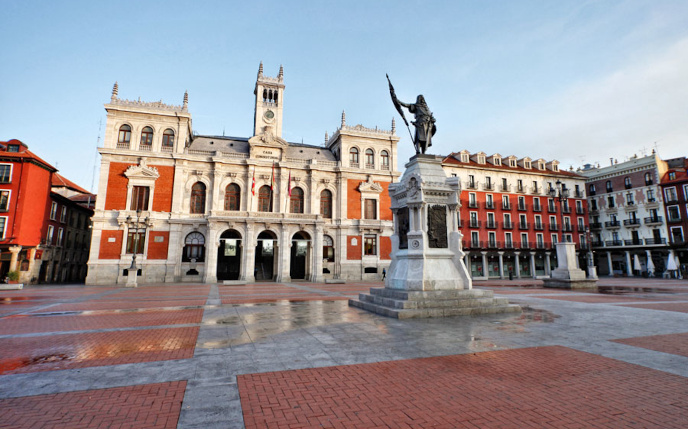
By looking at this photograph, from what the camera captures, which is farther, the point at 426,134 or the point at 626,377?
the point at 426,134

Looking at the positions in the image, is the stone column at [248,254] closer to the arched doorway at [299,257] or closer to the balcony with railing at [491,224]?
the arched doorway at [299,257]

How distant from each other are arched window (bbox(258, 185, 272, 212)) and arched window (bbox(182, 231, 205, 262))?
6893mm

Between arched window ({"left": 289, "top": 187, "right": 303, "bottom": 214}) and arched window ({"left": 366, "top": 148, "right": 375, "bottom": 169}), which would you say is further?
arched window ({"left": 366, "top": 148, "right": 375, "bottom": 169})

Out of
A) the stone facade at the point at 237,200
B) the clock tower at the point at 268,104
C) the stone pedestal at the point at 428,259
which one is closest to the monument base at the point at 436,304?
the stone pedestal at the point at 428,259

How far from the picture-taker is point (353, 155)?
39781mm

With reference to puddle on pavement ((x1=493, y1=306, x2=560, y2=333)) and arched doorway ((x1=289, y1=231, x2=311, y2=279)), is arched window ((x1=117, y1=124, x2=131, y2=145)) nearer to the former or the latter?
arched doorway ((x1=289, y1=231, x2=311, y2=279))

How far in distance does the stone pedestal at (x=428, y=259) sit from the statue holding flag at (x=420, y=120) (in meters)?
0.67

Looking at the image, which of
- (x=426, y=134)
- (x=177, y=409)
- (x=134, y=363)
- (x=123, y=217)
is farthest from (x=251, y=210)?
(x=177, y=409)

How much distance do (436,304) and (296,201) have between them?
95.1 ft

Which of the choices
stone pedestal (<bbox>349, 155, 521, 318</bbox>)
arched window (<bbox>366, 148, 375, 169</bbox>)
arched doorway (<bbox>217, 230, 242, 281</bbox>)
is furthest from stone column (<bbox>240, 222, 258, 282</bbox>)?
stone pedestal (<bbox>349, 155, 521, 318</bbox>)

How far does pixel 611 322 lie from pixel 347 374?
8.27m

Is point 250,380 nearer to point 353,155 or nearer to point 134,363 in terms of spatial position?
point 134,363

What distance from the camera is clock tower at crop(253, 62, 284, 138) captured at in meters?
40.5

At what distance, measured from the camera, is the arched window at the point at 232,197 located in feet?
115
